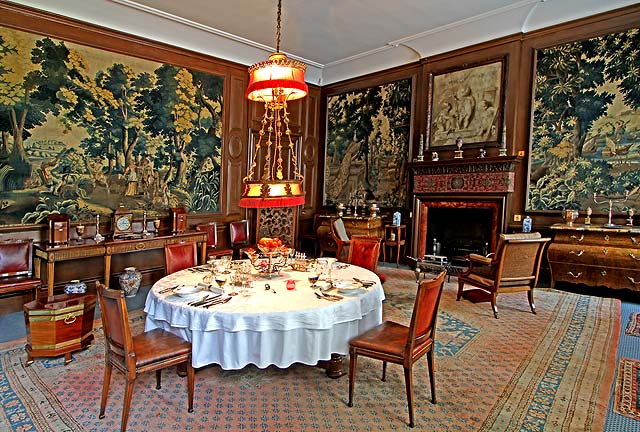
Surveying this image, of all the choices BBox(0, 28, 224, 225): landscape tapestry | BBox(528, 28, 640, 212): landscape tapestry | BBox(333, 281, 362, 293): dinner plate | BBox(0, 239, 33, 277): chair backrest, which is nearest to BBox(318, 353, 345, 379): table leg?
BBox(333, 281, 362, 293): dinner plate

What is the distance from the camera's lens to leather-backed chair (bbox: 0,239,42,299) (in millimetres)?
3981

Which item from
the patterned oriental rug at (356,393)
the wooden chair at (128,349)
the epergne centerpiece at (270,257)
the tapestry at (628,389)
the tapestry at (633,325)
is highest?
the epergne centerpiece at (270,257)

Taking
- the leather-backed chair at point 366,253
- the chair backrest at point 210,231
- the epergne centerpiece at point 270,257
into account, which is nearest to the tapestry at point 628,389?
the leather-backed chair at point 366,253

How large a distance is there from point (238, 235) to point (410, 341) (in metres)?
5.00

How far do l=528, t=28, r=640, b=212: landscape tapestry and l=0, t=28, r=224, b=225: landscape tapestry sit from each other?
17.9 feet

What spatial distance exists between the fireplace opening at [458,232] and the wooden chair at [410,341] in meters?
4.22

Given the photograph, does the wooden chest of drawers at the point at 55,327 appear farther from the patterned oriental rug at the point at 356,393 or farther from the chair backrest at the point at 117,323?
the chair backrest at the point at 117,323

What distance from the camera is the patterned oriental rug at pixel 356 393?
7.77 ft

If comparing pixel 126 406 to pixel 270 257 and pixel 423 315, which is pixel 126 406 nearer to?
pixel 270 257

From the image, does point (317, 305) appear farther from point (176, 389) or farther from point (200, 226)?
point (200, 226)

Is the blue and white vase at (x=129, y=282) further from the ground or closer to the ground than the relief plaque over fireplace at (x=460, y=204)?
closer to the ground

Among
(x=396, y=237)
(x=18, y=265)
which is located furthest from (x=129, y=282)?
(x=396, y=237)

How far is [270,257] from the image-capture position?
3.38 meters

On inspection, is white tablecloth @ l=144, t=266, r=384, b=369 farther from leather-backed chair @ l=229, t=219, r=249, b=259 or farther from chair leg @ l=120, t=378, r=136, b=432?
leather-backed chair @ l=229, t=219, r=249, b=259
